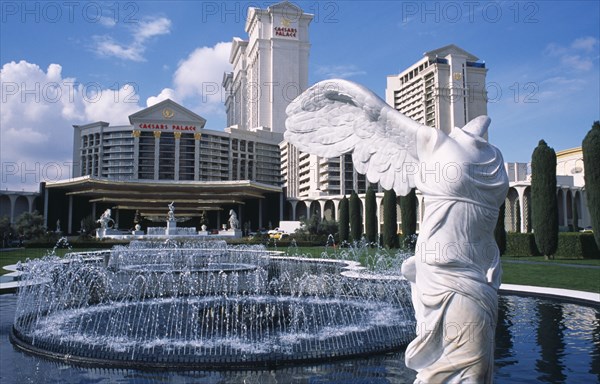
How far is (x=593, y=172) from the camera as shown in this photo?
869 inches

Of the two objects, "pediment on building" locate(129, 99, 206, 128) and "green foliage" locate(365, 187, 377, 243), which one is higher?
"pediment on building" locate(129, 99, 206, 128)

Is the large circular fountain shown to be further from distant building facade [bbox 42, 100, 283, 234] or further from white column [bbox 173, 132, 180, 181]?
white column [bbox 173, 132, 180, 181]

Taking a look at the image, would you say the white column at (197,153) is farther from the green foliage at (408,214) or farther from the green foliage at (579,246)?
the green foliage at (579,246)

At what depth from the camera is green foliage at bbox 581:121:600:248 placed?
2150 centimetres

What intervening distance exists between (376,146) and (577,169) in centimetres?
6251

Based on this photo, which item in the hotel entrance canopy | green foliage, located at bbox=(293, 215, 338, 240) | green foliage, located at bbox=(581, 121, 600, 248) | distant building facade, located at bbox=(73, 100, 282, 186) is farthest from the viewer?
distant building facade, located at bbox=(73, 100, 282, 186)

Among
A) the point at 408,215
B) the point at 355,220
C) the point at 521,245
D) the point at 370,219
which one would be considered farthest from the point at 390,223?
the point at 521,245

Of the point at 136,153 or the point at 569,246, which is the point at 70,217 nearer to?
the point at 136,153

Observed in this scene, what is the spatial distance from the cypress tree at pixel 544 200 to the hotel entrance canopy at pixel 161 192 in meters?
41.3

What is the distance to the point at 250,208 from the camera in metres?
76.0

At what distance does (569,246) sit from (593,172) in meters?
7.00

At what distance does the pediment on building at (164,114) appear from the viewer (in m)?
81.9

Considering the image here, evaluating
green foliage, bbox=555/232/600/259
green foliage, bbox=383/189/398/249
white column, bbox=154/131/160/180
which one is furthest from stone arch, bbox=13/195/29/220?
green foliage, bbox=555/232/600/259

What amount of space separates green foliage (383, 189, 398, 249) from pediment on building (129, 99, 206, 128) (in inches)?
2195
